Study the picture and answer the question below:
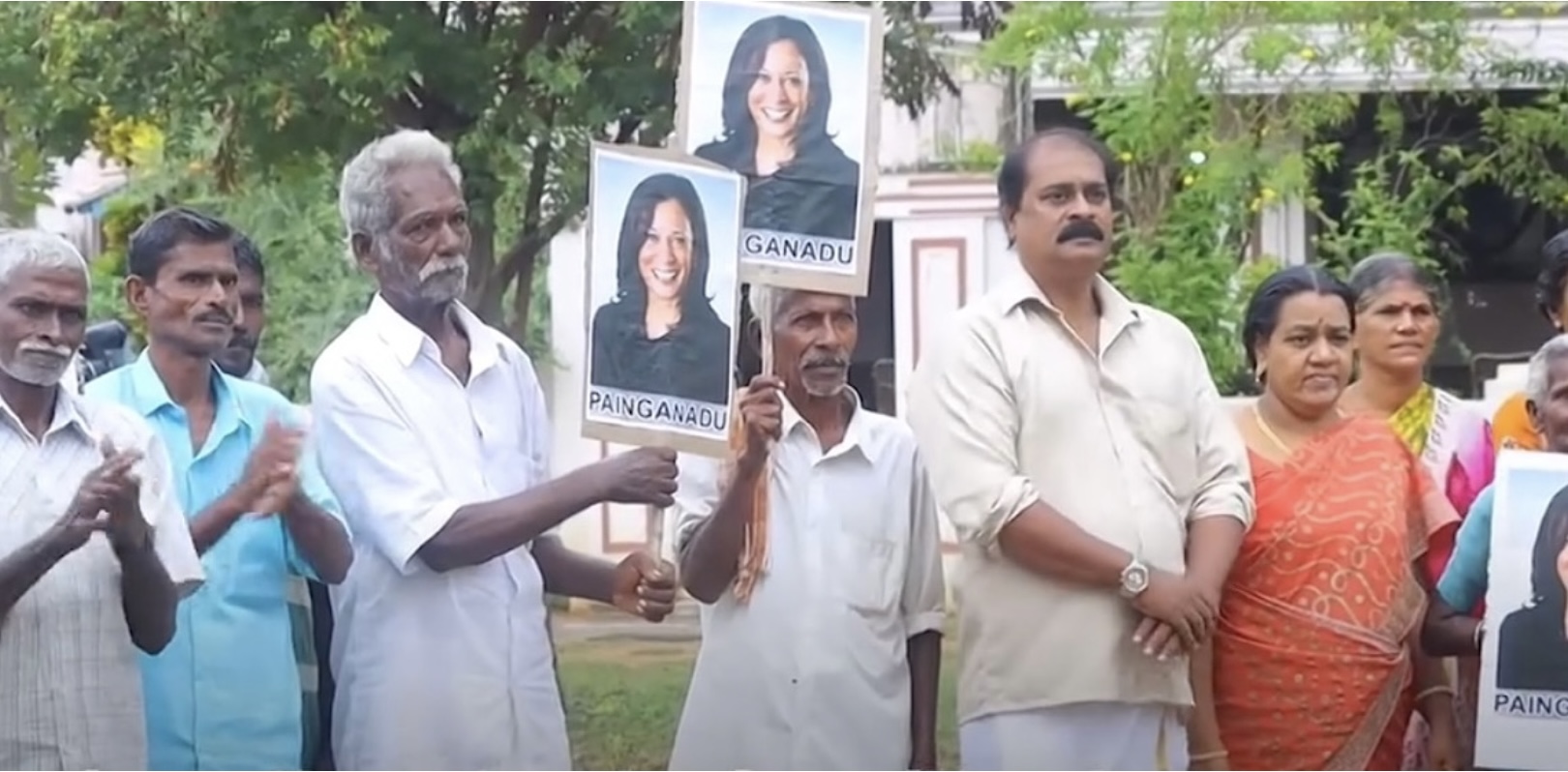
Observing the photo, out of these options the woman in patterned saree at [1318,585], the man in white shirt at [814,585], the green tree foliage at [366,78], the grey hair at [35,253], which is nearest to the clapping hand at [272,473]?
the grey hair at [35,253]

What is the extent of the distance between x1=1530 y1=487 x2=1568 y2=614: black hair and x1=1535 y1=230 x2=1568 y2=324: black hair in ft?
1.93

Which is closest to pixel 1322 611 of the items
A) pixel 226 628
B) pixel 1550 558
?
pixel 1550 558

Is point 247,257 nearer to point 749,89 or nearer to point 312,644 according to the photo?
point 312,644

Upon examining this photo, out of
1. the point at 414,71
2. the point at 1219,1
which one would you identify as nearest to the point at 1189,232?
the point at 1219,1

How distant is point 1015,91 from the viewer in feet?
27.6

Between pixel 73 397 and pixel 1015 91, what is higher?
pixel 1015 91

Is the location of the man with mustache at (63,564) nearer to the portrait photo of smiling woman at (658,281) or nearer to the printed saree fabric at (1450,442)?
the portrait photo of smiling woman at (658,281)

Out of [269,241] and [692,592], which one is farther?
[269,241]

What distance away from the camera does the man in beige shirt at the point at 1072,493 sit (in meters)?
3.62

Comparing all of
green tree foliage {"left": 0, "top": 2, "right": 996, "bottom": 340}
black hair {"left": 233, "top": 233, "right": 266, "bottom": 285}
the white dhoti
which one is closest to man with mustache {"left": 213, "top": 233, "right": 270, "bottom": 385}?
black hair {"left": 233, "top": 233, "right": 266, "bottom": 285}

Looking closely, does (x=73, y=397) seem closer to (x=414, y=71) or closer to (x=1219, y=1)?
(x=414, y=71)

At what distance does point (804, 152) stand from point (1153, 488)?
772 millimetres

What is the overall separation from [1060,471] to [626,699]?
4238mm

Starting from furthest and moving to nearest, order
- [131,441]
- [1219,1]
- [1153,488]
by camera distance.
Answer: [1219,1], [1153,488], [131,441]
